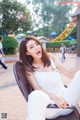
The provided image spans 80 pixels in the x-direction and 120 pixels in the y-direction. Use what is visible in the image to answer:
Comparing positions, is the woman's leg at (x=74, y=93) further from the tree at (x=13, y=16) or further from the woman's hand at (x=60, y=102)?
the tree at (x=13, y=16)

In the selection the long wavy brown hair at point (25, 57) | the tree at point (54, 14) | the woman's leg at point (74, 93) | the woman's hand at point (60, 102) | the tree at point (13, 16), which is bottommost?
the tree at point (54, 14)

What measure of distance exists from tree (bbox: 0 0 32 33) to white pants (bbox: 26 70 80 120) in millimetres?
26015

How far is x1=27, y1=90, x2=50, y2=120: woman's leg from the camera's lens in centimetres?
341

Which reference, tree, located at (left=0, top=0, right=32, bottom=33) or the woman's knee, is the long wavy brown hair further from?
tree, located at (left=0, top=0, right=32, bottom=33)

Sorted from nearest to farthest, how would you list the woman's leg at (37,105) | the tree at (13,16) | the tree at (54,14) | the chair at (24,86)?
the woman's leg at (37,105), the chair at (24,86), the tree at (13,16), the tree at (54,14)

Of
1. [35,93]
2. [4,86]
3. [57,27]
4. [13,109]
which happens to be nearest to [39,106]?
[35,93]

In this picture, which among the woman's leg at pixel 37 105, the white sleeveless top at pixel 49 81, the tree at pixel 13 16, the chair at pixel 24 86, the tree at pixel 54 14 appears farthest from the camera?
the tree at pixel 54 14

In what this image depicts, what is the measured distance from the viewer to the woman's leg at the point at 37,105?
3.41 meters

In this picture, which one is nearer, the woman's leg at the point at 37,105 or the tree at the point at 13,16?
the woman's leg at the point at 37,105

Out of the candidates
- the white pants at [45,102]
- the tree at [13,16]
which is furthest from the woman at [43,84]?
the tree at [13,16]

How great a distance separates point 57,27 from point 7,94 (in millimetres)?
60020

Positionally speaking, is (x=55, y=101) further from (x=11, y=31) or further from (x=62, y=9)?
(x=62, y=9)

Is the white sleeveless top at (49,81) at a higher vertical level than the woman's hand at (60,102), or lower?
higher

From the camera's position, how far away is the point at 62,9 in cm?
6712
